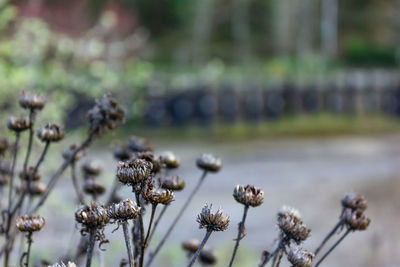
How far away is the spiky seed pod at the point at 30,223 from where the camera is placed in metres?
0.73

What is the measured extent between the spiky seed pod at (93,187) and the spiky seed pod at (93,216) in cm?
36

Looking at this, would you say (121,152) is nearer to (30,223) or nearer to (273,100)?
(30,223)

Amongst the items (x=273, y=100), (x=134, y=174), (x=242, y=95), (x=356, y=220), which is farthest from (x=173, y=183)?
(x=273, y=100)

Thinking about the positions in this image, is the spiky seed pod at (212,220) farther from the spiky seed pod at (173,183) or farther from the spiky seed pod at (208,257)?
the spiky seed pod at (208,257)

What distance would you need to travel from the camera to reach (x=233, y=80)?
948 cm

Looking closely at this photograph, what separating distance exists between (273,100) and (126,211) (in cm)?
947

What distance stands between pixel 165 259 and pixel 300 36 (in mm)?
13992

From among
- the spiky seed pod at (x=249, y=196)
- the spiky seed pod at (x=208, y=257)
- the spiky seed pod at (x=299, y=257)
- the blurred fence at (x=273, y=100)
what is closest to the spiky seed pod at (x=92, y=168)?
the spiky seed pod at (x=208, y=257)

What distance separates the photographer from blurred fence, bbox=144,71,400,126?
9281mm

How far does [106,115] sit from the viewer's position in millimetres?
939

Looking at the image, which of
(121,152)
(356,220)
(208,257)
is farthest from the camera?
(208,257)

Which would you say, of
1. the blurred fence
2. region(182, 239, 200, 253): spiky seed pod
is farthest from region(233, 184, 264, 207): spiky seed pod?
the blurred fence

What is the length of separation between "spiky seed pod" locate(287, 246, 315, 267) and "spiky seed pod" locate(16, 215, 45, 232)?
339 millimetres

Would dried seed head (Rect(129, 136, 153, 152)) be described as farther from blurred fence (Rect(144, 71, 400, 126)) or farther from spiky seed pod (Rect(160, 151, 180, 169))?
blurred fence (Rect(144, 71, 400, 126))
